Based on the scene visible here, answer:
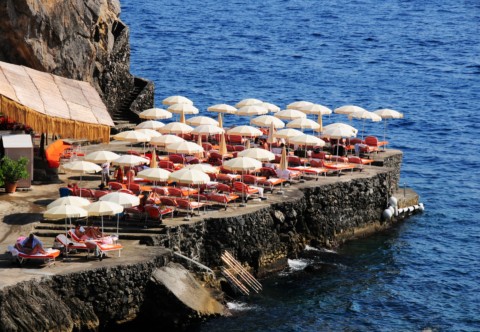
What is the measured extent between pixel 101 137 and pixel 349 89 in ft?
199

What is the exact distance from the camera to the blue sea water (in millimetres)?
51531

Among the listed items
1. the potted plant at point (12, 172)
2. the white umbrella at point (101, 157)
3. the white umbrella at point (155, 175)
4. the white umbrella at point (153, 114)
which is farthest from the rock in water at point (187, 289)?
the white umbrella at point (153, 114)

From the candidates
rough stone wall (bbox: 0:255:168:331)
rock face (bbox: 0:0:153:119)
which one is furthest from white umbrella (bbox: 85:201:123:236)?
rock face (bbox: 0:0:153:119)

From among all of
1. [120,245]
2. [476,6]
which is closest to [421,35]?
[476,6]

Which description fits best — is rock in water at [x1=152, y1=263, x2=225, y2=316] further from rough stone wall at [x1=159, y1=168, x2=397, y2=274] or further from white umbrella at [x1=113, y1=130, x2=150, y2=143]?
white umbrella at [x1=113, y1=130, x2=150, y2=143]

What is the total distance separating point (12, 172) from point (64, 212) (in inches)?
306

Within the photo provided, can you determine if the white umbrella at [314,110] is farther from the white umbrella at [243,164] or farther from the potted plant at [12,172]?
the potted plant at [12,172]

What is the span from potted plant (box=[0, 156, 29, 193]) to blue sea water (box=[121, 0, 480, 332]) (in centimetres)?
1185

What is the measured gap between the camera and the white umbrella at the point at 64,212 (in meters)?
45.8

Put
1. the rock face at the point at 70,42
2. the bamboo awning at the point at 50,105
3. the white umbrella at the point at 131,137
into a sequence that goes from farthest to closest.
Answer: the rock face at the point at 70,42
the white umbrella at the point at 131,137
the bamboo awning at the point at 50,105

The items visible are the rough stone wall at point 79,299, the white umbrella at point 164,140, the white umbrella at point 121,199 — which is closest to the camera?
the rough stone wall at point 79,299

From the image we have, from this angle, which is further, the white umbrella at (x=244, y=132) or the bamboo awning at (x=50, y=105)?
the white umbrella at (x=244, y=132)

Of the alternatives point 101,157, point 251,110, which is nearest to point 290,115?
point 251,110

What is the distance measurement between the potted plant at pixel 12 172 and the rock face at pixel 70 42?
1107 cm
